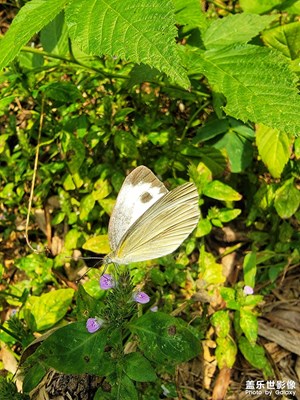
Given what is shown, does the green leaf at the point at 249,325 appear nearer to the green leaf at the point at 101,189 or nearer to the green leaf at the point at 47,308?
the green leaf at the point at 47,308

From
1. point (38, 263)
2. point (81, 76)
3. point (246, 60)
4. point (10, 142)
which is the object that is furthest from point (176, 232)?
point (10, 142)

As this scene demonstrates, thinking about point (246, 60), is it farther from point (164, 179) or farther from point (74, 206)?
point (74, 206)

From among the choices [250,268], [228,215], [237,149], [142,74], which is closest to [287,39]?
[237,149]

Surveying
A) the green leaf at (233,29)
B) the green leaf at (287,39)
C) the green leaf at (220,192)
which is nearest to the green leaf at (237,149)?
the green leaf at (220,192)

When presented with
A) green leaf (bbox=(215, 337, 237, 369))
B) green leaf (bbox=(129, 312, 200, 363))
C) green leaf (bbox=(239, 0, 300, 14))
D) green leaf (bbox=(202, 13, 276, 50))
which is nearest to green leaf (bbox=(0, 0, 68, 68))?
green leaf (bbox=(202, 13, 276, 50))

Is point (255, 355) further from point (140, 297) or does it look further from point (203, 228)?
point (140, 297)
